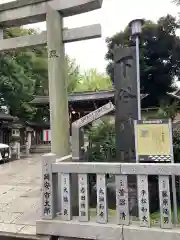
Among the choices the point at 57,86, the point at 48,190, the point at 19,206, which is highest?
the point at 57,86

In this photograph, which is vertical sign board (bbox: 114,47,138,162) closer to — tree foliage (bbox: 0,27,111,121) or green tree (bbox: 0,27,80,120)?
tree foliage (bbox: 0,27,111,121)


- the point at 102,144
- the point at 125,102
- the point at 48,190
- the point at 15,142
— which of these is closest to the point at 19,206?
the point at 48,190

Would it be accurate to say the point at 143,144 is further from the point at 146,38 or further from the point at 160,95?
the point at 146,38

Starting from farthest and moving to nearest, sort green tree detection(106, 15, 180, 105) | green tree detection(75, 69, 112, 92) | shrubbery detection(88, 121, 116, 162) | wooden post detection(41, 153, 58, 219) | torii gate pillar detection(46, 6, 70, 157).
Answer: green tree detection(75, 69, 112, 92), green tree detection(106, 15, 180, 105), shrubbery detection(88, 121, 116, 162), torii gate pillar detection(46, 6, 70, 157), wooden post detection(41, 153, 58, 219)

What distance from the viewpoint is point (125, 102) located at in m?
5.97

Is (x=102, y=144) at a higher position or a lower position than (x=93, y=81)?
lower

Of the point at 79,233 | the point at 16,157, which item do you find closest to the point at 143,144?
the point at 79,233

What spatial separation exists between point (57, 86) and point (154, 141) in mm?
2582

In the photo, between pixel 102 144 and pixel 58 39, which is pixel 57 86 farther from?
pixel 102 144

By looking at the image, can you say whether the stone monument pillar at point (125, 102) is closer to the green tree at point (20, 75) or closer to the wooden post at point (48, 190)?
the wooden post at point (48, 190)

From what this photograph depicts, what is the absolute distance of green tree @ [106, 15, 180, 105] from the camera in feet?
70.0

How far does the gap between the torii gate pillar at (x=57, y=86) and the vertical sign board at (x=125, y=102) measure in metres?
1.27

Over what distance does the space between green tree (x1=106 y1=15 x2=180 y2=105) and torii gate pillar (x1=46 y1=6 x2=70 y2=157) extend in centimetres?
1623

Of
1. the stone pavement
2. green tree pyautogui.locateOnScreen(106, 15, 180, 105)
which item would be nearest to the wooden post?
the stone pavement
